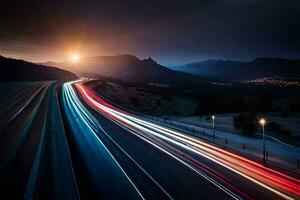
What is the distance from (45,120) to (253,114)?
42.1m

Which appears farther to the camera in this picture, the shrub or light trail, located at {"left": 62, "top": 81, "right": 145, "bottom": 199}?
the shrub

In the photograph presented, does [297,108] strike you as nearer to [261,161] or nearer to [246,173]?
[261,161]

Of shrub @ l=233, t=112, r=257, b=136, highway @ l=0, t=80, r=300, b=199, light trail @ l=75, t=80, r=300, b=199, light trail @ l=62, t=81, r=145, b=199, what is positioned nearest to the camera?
highway @ l=0, t=80, r=300, b=199

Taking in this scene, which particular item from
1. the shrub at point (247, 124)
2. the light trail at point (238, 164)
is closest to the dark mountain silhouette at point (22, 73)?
the light trail at point (238, 164)

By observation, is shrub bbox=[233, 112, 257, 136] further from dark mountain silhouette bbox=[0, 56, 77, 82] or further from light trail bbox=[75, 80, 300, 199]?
dark mountain silhouette bbox=[0, 56, 77, 82]

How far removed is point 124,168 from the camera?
2398cm

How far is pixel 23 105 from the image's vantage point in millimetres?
66125

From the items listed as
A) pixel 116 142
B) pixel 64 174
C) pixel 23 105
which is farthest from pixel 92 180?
pixel 23 105

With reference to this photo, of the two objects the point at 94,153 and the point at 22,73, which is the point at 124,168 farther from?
the point at 22,73

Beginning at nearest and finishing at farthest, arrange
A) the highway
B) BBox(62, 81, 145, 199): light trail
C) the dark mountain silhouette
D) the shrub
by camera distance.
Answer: the highway < BBox(62, 81, 145, 199): light trail < the shrub < the dark mountain silhouette

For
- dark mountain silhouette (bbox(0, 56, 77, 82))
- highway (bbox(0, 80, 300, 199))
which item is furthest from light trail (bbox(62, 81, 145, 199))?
dark mountain silhouette (bbox(0, 56, 77, 82))

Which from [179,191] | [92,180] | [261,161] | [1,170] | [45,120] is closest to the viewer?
[179,191]

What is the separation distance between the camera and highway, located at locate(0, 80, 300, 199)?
738 inches

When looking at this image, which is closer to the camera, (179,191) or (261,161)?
(179,191)
